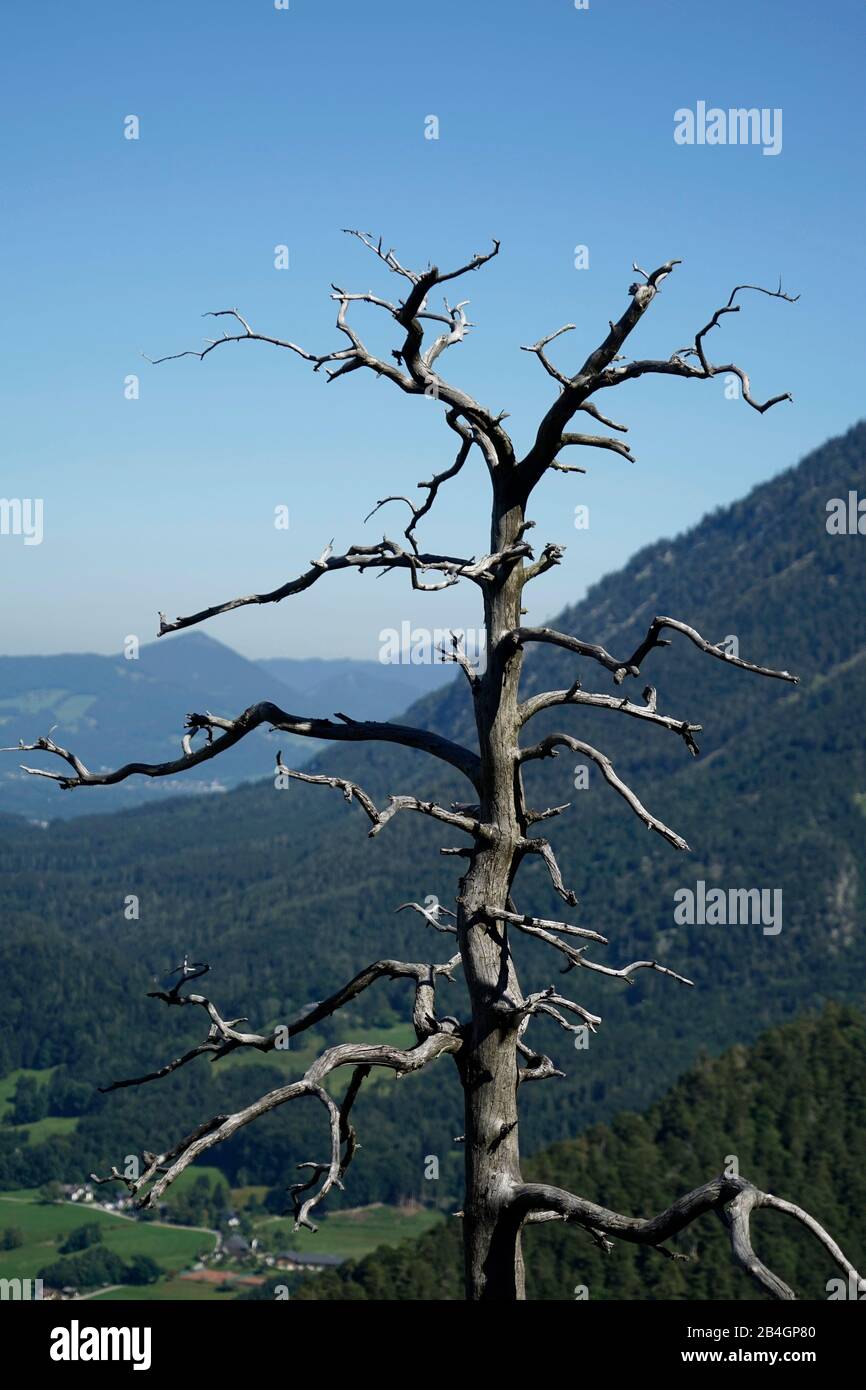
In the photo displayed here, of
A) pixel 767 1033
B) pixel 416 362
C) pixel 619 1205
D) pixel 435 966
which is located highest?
pixel 416 362

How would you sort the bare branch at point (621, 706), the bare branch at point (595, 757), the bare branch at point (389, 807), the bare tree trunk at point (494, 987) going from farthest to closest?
the bare tree trunk at point (494, 987), the bare branch at point (595, 757), the bare branch at point (621, 706), the bare branch at point (389, 807)

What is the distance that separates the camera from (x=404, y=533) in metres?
8.54

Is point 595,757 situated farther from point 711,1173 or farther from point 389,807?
point 711,1173

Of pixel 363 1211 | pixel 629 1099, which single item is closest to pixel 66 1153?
pixel 363 1211

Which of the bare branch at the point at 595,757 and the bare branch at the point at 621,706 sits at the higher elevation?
the bare branch at the point at 621,706

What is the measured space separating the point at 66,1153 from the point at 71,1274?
4091 cm

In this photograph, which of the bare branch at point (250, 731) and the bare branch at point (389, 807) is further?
the bare branch at point (250, 731)

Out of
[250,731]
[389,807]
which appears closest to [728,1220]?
[389,807]

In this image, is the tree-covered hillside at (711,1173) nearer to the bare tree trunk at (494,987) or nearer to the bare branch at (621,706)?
the bare tree trunk at (494,987)

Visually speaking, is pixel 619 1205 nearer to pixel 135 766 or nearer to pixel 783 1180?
pixel 783 1180

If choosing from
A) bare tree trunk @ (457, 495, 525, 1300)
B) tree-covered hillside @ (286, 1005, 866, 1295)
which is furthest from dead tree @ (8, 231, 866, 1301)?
tree-covered hillside @ (286, 1005, 866, 1295)

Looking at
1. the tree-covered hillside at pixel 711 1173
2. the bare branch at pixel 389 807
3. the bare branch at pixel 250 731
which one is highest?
the bare branch at pixel 250 731

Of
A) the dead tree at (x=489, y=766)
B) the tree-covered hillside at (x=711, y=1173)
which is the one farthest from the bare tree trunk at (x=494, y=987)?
the tree-covered hillside at (x=711, y=1173)

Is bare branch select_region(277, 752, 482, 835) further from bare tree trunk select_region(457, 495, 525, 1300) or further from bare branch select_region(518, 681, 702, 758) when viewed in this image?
bare branch select_region(518, 681, 702, 758)
